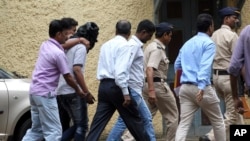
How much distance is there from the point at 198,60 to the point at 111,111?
1264 millimetres

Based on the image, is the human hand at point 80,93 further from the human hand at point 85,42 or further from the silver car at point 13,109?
the silver car at point 13,109

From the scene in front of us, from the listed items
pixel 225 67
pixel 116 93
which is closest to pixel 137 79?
pixel 116 93

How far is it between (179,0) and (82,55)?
11.9ft

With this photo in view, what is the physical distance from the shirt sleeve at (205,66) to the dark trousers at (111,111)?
86cm

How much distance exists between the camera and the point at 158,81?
32.3 feet

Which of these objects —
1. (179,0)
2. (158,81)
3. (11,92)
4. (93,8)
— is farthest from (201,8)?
(11,92)

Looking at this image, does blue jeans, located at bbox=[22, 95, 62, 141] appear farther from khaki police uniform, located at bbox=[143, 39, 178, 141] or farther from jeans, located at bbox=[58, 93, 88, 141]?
khaki police uniform, located at bbox=[143, 39, 178, 141]

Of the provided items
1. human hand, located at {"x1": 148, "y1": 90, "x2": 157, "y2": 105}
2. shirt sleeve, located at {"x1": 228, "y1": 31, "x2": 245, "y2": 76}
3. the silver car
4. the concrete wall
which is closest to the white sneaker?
human hand, located at {"x1": 148, "y1": 90, "x2": 157, "y2": 105}

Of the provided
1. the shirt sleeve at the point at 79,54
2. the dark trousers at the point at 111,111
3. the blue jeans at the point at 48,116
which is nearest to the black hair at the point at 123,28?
the shirt sleeve at the point at 79,54

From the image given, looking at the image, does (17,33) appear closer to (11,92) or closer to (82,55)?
(11,92)

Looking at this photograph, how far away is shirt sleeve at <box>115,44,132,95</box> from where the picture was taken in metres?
8.30

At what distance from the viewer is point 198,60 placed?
8922 millimetres

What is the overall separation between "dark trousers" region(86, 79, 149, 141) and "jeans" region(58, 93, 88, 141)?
235 mm

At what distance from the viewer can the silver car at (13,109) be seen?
9.98 metres
